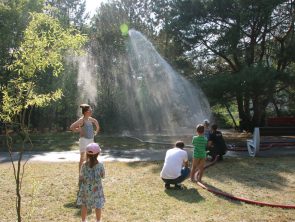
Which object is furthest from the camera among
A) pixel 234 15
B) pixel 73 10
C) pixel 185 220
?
pixel 73 10

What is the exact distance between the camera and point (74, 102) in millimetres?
29266

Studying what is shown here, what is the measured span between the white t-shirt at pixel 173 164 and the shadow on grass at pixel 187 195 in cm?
32

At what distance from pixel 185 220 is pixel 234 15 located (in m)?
15.8

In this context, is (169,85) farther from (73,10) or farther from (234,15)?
(73,10)

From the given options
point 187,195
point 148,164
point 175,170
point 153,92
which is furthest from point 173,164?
point 153,92

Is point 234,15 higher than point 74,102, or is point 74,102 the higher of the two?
point 234,15

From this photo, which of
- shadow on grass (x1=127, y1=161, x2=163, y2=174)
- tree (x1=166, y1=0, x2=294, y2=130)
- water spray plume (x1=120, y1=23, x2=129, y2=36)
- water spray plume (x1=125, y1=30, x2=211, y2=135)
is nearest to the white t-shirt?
shadow on grass (x1=127, y1=161, x2=163, y2=174)

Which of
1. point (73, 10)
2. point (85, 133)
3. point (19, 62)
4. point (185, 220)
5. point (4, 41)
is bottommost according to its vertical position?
point (185, 220)

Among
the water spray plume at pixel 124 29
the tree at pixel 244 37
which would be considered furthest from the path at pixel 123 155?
the water spray plume at pixel 124 29

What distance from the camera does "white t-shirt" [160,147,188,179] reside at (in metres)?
8.20

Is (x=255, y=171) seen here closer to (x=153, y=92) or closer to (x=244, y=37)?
(x=244, y=37)

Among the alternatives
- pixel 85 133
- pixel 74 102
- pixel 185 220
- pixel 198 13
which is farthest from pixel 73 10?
pixel 185 220

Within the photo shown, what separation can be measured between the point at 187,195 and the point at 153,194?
651 mm

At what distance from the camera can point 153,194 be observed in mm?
7730
